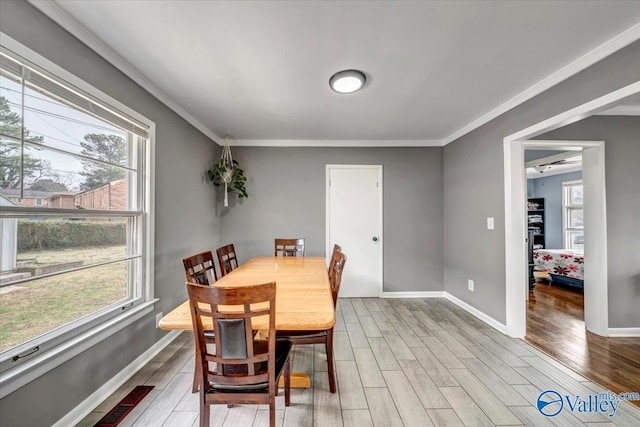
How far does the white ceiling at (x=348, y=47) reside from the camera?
4.51ft

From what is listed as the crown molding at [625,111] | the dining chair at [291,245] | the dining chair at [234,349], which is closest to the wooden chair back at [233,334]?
the dining chair at [234,349]

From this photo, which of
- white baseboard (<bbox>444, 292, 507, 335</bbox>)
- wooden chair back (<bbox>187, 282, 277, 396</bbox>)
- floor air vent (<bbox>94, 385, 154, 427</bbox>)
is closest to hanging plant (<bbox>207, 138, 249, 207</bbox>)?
floor air vent (<bbox>94, 385, 154, 427</bbox>)

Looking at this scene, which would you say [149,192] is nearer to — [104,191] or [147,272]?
[104,191]

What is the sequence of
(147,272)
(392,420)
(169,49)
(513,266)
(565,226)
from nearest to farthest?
(392,420) → (169,49) → (147,272) → (513,266) → (565,226)

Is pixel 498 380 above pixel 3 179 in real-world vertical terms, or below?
below

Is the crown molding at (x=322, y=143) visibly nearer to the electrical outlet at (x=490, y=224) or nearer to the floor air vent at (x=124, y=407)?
the electrical outlet at (x=490, y=224)

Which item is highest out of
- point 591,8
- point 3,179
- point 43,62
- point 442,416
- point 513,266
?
point 591,8

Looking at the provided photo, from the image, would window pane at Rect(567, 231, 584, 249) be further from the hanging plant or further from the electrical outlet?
the hanging plant

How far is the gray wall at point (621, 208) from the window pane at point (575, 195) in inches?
164

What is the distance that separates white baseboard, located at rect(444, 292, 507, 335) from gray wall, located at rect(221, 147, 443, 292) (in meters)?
0.25

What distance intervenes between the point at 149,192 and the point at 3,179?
3.11 feet

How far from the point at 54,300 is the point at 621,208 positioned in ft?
15.7

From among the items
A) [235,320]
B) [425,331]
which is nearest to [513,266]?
[425,331]

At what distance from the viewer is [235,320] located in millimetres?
1106
